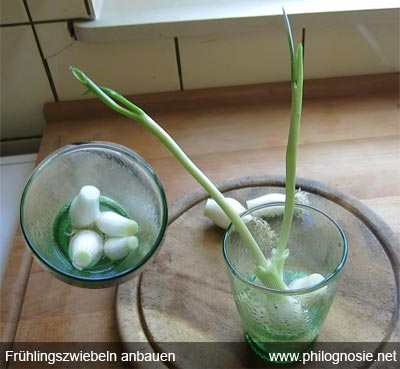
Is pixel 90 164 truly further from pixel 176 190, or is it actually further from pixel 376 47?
pixel 376 47

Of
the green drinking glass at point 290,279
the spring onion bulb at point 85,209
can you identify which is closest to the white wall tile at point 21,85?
the spring onion bulb at point 85,209

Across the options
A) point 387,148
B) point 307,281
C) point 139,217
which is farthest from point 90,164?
point 387,148

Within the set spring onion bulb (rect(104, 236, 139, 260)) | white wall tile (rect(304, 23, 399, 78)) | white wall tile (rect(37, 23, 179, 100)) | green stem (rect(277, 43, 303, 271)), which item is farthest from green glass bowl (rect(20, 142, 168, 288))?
white wall tile (rect(304, 23, 399, 78))

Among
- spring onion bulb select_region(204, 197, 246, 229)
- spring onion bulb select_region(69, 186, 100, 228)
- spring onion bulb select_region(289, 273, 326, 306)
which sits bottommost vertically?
spring onion bulb select_region(204, 197, 246, 229)

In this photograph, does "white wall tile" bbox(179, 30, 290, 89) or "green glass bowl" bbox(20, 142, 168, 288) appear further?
"white wall tile" bbox(179, 30, 290, 89)

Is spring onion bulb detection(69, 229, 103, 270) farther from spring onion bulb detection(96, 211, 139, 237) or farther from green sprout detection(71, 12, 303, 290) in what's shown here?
green sprout detection(71, 12, 303, 290)
